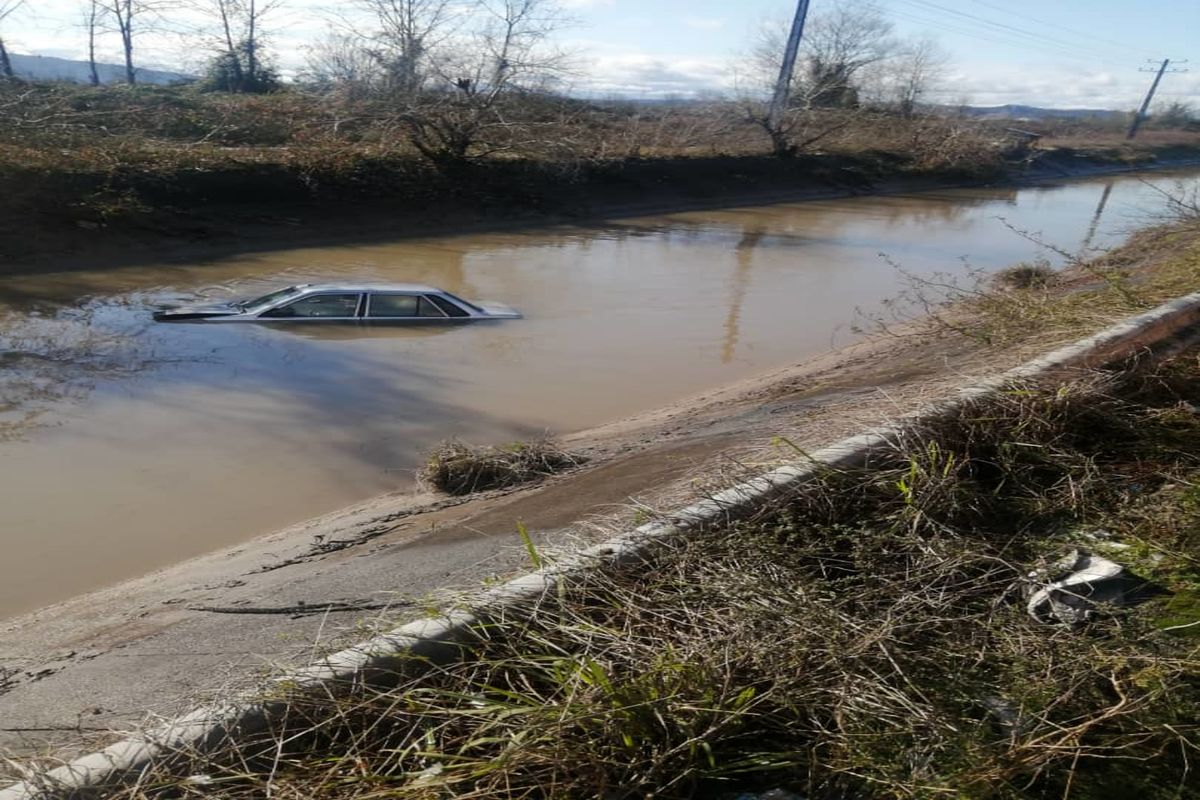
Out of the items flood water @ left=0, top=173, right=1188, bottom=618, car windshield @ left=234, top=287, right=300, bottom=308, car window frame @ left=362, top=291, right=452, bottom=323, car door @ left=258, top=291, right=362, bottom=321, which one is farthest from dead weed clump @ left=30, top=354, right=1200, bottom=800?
car windshield @ left=234, top=287, right=300, bottom=308

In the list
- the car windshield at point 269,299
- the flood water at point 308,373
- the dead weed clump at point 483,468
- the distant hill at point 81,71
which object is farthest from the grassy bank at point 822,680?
the distant hill at point 81,71

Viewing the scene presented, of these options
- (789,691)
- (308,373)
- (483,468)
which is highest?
(789,691)

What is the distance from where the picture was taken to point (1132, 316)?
7.25 metres

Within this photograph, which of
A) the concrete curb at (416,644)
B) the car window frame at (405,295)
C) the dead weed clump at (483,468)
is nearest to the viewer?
the concrete curb at (416,644)

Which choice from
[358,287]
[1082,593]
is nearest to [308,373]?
[358,287]

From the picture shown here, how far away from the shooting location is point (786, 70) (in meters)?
39.4

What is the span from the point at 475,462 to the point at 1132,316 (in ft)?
18.5

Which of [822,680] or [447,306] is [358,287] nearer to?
[447,306]

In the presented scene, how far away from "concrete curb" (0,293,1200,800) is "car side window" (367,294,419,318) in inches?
354

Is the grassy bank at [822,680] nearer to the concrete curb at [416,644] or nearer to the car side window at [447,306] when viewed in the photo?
the concrete curb at [416,644]

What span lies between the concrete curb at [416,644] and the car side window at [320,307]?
9199 mm

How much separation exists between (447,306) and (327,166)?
1267 cm

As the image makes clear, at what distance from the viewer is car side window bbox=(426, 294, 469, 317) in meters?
12.9

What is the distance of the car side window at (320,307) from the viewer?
1216cm
